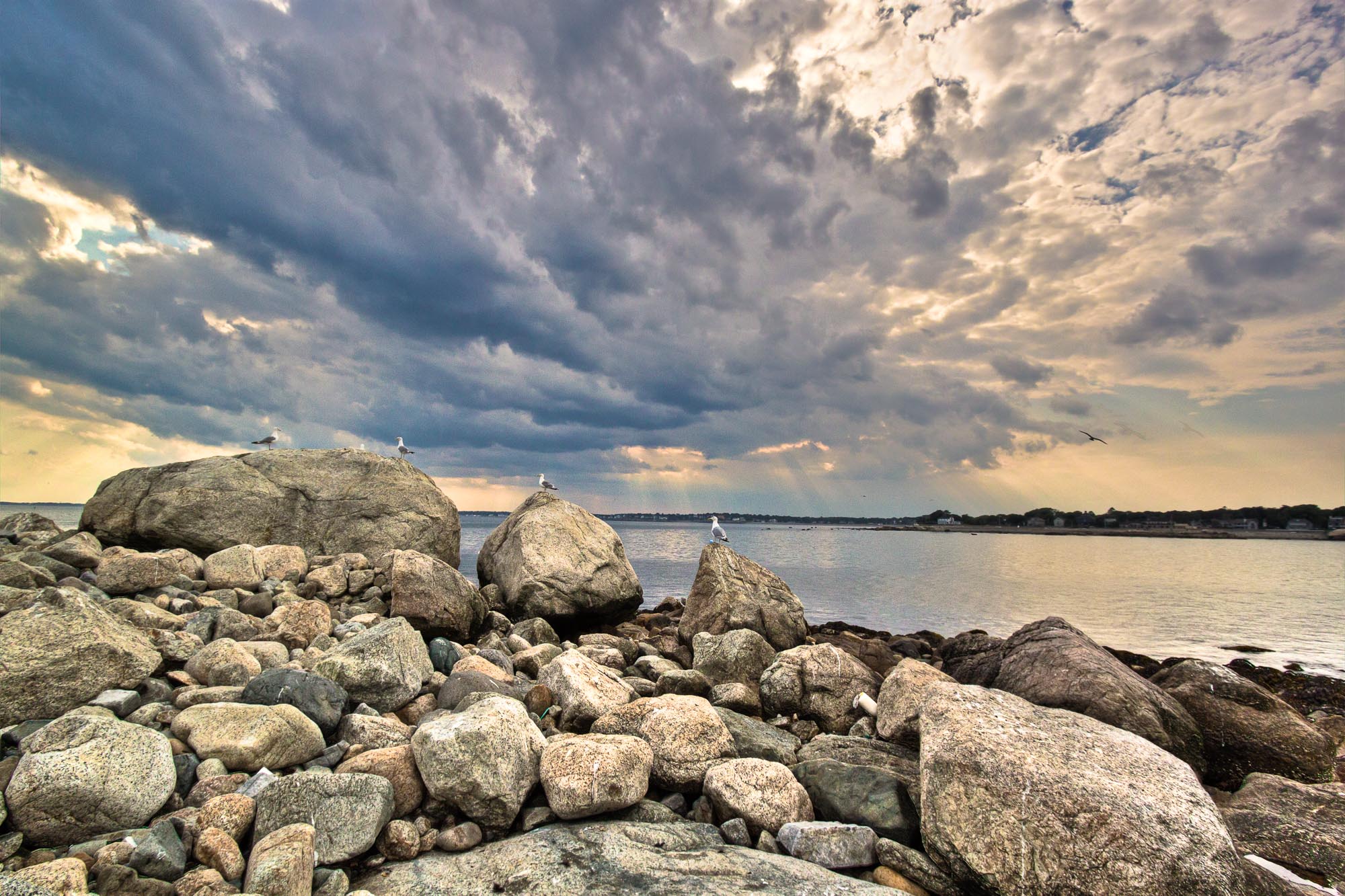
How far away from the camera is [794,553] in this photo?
60125mm

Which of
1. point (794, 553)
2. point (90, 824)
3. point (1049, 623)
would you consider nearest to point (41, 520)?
point (90, 824)

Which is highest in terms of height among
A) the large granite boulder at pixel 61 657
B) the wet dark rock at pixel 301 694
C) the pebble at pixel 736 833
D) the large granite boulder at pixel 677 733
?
the large granite boulder at pixel 61 657

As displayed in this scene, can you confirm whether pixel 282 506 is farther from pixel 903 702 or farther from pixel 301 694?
pixel 903 702

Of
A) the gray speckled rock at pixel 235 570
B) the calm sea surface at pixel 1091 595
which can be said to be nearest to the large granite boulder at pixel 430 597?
the gray speckled rock at pixel 235 570

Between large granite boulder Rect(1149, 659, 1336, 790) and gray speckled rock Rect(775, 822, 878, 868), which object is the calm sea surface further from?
gray speckled rock Rect(775, 822, 878, 868)

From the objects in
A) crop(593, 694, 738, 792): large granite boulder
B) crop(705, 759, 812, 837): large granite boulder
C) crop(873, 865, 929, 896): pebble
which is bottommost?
crop(873, 865, 929, 896): pebble

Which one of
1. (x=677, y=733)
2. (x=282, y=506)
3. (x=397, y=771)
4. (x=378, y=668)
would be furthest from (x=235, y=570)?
(x=677, y=733)

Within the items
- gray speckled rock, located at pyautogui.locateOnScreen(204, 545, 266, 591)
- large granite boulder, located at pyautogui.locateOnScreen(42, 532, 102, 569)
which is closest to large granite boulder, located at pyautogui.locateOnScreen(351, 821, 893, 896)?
gray speckled rock, located at pyautogui.locateOnScreen(204, 545, 266, 591)

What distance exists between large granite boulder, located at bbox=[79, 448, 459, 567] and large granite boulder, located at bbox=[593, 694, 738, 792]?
9.55m

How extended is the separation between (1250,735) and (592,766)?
8323mm

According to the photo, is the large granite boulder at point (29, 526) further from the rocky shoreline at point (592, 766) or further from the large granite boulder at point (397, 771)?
the large granite boulder at point (397, 771)

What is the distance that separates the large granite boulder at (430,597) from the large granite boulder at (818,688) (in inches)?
213

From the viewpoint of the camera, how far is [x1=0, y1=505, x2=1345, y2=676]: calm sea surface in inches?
832

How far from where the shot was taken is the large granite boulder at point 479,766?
17.1ft
